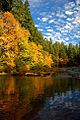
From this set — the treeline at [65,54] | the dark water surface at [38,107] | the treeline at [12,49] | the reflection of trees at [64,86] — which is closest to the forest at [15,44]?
the treeline at [12,49]

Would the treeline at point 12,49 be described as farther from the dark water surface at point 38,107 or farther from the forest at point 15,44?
the dark water surface at point 38,107

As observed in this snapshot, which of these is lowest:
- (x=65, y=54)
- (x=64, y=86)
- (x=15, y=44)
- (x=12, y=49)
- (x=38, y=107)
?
(x=38, y=107)

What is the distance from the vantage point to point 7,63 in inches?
2115

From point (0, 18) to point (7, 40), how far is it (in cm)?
521

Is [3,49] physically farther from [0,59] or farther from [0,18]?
[0,18]

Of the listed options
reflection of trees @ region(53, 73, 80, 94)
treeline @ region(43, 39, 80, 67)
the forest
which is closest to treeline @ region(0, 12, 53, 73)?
the forest

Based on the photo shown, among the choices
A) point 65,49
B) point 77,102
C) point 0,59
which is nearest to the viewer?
point 77,102

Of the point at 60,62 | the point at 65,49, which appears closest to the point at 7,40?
the point at 60,62

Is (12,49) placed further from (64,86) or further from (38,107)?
(38,107)

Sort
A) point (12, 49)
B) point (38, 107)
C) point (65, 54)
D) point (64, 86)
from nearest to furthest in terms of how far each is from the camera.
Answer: point (38, 107) → point (64, 86) → point (12, 49) → point (65, 54)

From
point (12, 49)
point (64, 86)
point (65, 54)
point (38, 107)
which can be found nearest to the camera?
point (38, 107)

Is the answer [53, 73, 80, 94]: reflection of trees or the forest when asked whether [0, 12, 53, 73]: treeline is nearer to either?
the forest

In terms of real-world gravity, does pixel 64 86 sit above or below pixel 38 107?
above

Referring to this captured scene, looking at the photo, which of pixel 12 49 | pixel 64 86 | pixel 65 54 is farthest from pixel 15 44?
pixel 65 54
